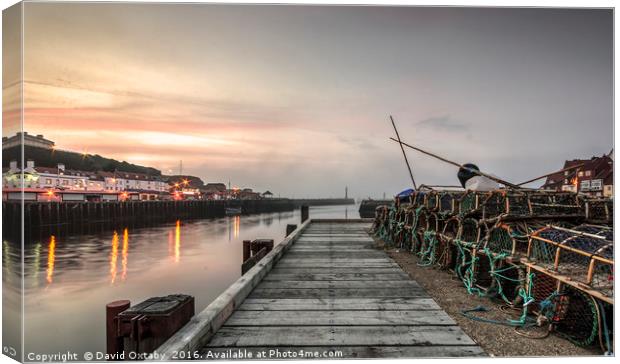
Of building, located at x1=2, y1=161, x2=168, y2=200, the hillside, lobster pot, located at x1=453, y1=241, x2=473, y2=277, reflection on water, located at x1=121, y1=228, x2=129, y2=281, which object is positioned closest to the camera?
the hillside

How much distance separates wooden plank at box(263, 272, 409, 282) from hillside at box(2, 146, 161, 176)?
362cm

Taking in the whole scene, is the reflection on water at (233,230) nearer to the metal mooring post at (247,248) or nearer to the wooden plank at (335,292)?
the metal mooring post at (247,248)

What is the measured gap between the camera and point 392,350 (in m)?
2.91

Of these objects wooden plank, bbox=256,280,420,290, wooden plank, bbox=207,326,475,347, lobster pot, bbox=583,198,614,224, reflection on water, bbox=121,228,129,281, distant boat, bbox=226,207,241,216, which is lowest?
distant boat, bbox=226,207,241,216

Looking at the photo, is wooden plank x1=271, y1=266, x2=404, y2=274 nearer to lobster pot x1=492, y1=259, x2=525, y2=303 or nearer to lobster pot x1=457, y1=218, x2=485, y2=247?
lobster pot x1=457, y1=218, x2=485, y2=247

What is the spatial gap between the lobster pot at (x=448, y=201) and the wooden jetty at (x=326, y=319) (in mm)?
1421

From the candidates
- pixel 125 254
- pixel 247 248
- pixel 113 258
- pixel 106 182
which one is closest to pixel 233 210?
pixel 106 182

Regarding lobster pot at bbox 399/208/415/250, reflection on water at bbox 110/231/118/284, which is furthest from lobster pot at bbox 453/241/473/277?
reflection on water at bbox 110/231/118/284

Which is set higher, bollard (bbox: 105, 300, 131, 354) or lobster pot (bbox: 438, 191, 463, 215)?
lobster pot (bbox: 438, 191, 463, 215)

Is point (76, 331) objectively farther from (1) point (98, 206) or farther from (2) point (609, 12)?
(1) point (98, 206)

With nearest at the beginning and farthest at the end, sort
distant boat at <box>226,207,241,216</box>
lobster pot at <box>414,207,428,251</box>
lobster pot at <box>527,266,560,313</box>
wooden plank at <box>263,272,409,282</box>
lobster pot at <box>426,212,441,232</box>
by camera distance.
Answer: lobster pot at <box>527,266,560,313</box> < wooden plank at <box>263,272,409,282</box> < lobster pot at <box>426,212,441,232</box> < lobster pot at <box>414,207,428,251</box> < distant boat at <box>226,207,241,216</box>

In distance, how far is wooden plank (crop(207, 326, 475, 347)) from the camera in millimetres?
3025

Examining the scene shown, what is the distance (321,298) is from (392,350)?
148 cm

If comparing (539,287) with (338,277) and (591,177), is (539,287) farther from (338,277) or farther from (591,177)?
(591,177)
